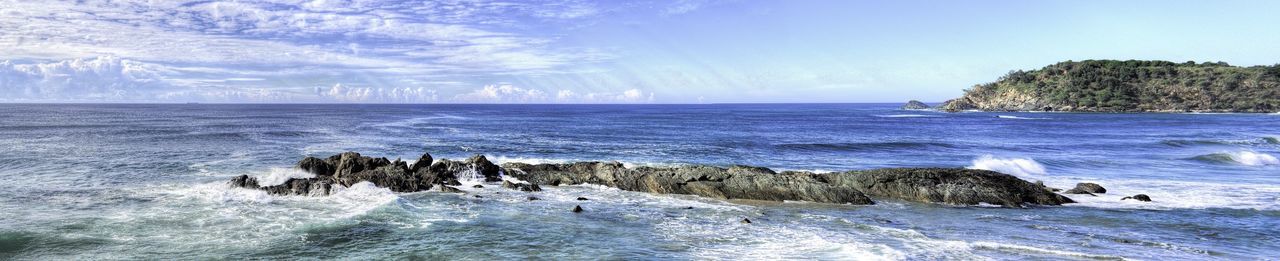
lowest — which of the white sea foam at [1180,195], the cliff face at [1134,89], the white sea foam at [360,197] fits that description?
the white sea foam at [360,197]

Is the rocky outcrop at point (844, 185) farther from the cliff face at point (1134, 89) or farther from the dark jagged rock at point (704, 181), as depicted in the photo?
the cliff face at point (1134, 89)

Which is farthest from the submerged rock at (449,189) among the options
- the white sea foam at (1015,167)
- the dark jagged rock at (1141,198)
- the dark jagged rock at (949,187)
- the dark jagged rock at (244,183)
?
the white sea foam at (1015,167)

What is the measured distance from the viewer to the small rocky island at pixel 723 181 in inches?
901

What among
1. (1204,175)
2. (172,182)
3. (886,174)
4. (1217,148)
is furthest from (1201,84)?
(172,182)

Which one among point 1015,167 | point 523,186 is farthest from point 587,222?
point 1015,167

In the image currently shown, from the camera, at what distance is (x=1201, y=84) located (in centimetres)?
14062

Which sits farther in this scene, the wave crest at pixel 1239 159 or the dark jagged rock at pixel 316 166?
the wave crest at pixel 1239 159

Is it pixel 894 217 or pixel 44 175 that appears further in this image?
pixel 44 175

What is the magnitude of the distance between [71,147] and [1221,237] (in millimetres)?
60566

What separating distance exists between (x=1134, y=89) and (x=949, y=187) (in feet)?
543

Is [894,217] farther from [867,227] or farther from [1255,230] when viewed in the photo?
[1255,230]

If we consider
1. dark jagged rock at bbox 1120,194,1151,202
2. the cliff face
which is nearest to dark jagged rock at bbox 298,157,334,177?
dark jagged rock at bbox 1120,194,1151,202

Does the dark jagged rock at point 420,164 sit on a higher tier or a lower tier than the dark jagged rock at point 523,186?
higher

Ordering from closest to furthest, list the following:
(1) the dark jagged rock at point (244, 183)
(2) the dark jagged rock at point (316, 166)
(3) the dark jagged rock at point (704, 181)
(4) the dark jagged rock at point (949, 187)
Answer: (4) the dark jagged rock at point (949, 187) → (3) the dark jagged rock at point (704, 181) → (1) the dark jagged rock at point (244, 183) → (2) the dark jagged rock at point (316, 166)
